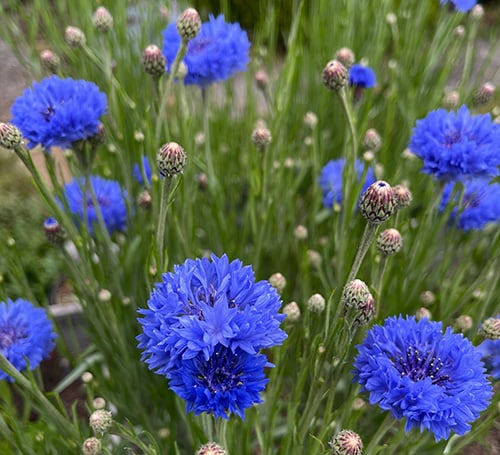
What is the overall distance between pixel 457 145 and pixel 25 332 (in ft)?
3.10

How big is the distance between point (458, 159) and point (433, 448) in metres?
0.55

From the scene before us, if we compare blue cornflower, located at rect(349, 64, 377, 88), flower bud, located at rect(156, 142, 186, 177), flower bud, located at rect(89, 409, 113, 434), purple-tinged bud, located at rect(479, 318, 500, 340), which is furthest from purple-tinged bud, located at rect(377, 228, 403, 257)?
blue cornflower, located at rect(349, 64, 377, 88)

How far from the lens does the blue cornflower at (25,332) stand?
3.40 feet

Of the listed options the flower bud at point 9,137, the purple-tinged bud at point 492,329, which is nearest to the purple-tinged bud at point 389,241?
the purple-tinged bud at point 492,329

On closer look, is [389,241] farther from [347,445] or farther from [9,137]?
[9,137]

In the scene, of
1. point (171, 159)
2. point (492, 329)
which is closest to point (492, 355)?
point (492, 329)

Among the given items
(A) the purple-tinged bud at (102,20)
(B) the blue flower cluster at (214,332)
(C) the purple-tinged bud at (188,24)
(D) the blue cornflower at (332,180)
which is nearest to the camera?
(B) the blue flower cluster at (214,332)

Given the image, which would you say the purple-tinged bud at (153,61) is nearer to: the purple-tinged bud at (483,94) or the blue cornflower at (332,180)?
the blue cornflower at (332,180)

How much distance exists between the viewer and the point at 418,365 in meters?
0.77

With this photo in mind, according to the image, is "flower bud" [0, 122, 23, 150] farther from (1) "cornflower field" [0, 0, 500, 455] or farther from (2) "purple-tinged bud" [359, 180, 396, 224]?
(2) "purple-tinged bud" [359, 180, 396, 224]

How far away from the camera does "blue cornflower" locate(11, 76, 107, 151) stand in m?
1.01

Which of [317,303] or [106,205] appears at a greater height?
[106,205]

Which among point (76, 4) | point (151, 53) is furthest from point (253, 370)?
point (76, 4)

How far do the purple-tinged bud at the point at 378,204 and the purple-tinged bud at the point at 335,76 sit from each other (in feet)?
1.12
